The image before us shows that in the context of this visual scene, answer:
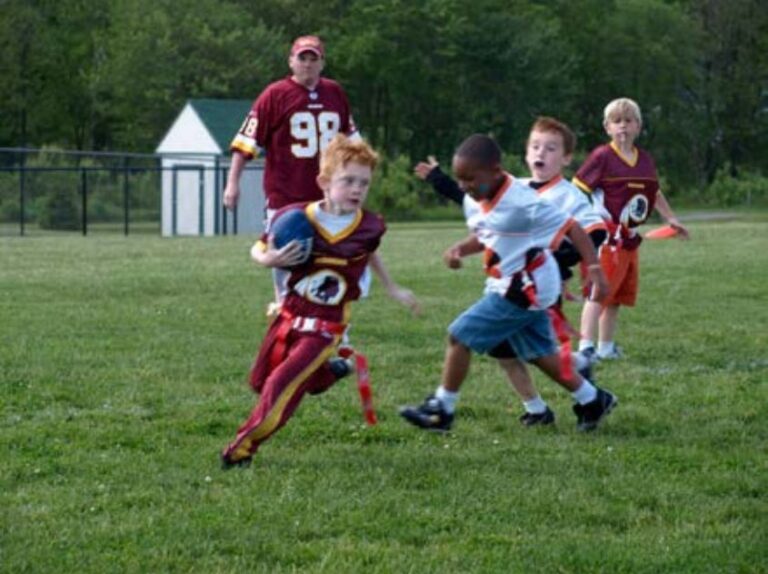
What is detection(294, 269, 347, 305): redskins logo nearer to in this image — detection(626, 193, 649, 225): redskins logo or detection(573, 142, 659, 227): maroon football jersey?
detection(573, 142, 659, 227): maroon football jersey

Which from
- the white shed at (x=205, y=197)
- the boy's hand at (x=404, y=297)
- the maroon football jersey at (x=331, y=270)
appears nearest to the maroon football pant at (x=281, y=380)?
the maroon football jersey at (x=331, y=270)

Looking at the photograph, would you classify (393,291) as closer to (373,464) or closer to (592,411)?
(373,464)

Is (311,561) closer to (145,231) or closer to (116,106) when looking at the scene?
(145,231)

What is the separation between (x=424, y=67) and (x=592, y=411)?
58.8 meters

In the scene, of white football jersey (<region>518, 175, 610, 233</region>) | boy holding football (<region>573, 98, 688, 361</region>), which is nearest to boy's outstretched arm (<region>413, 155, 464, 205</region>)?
white football jersey (<region>518, 175, 610, 233</region>)

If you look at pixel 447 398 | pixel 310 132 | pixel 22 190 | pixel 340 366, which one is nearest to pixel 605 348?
pixel 310 132

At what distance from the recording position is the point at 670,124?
239 feet

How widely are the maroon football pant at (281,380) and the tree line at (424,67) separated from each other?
176ft

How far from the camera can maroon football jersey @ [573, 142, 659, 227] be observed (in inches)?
425

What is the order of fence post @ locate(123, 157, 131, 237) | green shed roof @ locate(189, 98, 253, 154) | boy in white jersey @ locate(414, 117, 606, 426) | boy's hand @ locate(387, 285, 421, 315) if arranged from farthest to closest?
green shed roof @ locate(189, 98, 253, 154) → fence post @ locate(123, 157, 131, 237) → boy in white jersey @ locate(414, 117, 606, 426) → boy's hand @ locate(387, 285, 421, 315)

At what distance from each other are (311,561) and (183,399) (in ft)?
11.5

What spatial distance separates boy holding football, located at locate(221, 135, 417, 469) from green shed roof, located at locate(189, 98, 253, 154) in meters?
43.2

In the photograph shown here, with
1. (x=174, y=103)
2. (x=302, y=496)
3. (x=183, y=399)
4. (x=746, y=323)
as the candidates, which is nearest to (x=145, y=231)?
(x=174, y=103)

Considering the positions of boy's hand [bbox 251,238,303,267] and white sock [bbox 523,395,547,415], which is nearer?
boy's hand [bbox 251,238,303,267]
